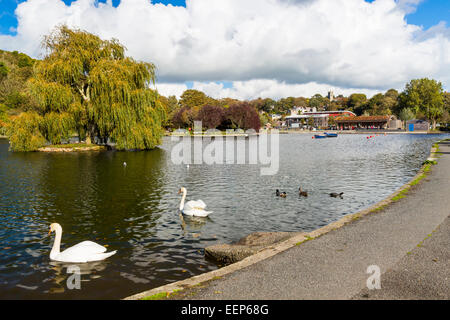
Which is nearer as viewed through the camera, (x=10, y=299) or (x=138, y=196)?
(x=10, y=299)

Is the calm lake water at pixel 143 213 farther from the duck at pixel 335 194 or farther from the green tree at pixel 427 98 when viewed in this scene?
the green tree at pixel 427 98

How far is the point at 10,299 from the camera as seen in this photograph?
7.74 meters

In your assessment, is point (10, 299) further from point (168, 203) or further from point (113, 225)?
point (168, 203)

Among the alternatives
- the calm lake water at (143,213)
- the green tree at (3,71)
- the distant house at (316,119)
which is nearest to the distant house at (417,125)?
the distant house at (316,119)

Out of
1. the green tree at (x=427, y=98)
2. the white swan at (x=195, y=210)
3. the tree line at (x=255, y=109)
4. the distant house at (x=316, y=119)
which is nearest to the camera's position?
the white swan at (x=195, y=210)

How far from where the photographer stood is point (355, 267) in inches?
281

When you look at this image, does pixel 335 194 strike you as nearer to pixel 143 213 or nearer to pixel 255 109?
pixel 143 213

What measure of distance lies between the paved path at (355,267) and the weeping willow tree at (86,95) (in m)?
38.7

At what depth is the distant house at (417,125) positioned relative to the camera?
127062 mm

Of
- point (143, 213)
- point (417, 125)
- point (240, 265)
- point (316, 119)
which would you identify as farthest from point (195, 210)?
point (316, 119)
